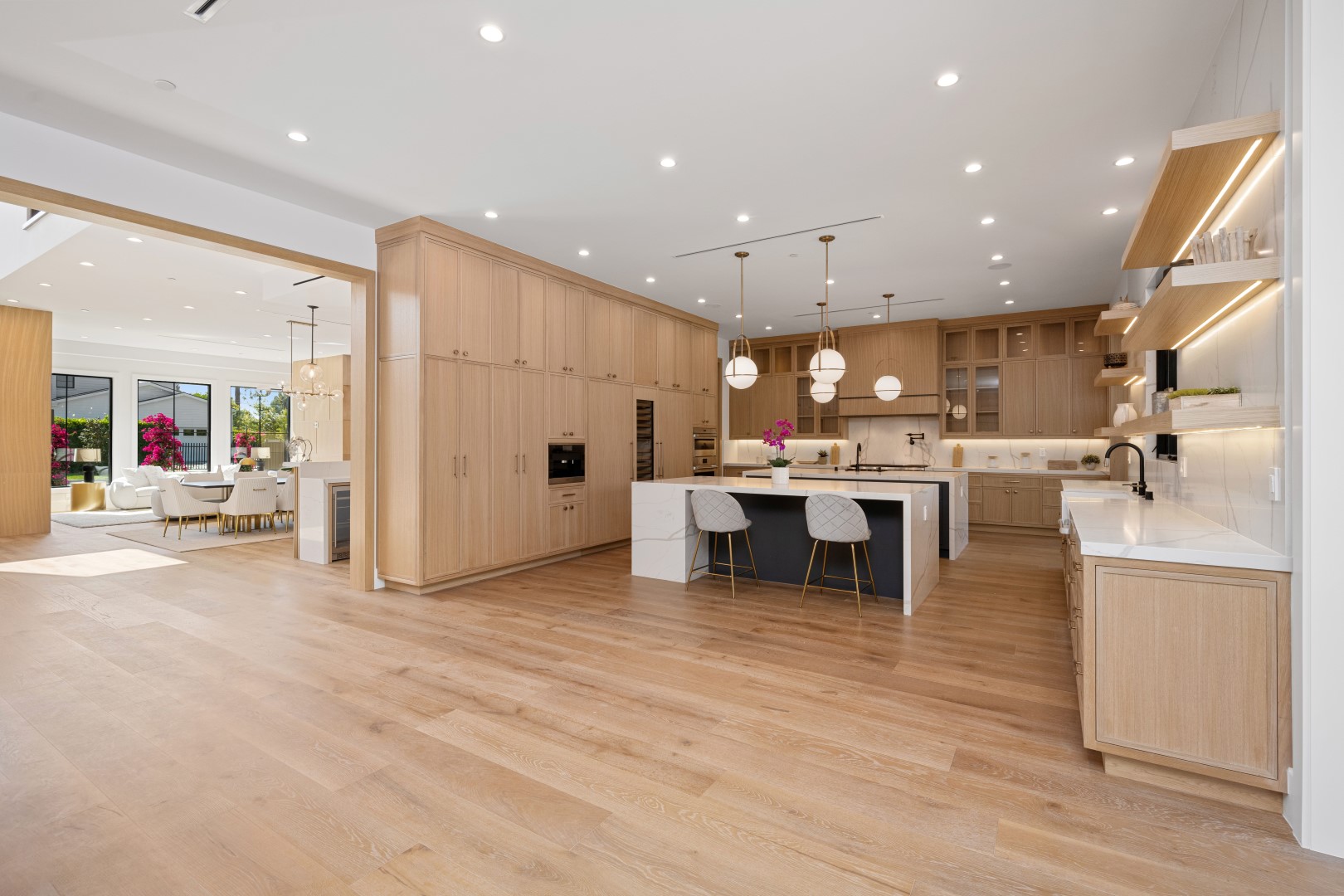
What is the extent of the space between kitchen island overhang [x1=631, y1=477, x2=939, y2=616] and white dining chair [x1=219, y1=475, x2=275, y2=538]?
5743mm

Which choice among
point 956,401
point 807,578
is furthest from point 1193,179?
point 956,401

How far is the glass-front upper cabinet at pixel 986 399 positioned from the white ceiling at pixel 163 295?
329 inches

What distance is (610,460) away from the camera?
7.00m

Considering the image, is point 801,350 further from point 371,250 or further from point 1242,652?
point 1242,652

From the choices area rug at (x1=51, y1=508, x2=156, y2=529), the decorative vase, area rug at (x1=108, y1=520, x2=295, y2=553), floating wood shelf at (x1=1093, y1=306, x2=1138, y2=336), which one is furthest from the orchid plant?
area rug at (x1=51, y1=508, x2=156, y2=529)

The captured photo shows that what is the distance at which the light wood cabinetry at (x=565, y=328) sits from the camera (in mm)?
6215

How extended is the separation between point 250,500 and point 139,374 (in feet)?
20.3

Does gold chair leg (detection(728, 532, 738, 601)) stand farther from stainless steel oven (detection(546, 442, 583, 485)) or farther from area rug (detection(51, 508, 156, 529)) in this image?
area rug (detection(51, 508, 156, 529))

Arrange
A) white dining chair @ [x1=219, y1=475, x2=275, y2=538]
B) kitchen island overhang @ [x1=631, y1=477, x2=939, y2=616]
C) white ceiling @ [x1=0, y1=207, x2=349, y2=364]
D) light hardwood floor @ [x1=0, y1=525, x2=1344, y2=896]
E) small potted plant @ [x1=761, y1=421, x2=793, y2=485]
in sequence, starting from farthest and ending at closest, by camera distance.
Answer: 1. white dining chair @ [x1=219, y1=475, x2=275, y2=538]
2. white ceiling @ [x1=0, y1=207, x2=349, y2=364]
3. small potted plant @ [x1=761, y1=421, x2=793, y2=485]
4. kitchen island overhang @ [x1=631, y1=477, x2=939, y2=616]
5. light hardwood floor @ [x1=0, y1=525, x2=1344, y2=896]

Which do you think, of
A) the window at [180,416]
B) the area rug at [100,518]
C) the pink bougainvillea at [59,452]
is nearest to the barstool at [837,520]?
the area rug at [100,518]

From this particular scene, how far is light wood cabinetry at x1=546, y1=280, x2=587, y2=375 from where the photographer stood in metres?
6.21

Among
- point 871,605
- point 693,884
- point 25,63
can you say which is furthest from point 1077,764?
point 25,63

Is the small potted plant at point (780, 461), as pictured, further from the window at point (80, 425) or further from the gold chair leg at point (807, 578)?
the window at point (80, 425)

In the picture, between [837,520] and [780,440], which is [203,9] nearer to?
[837,520]
